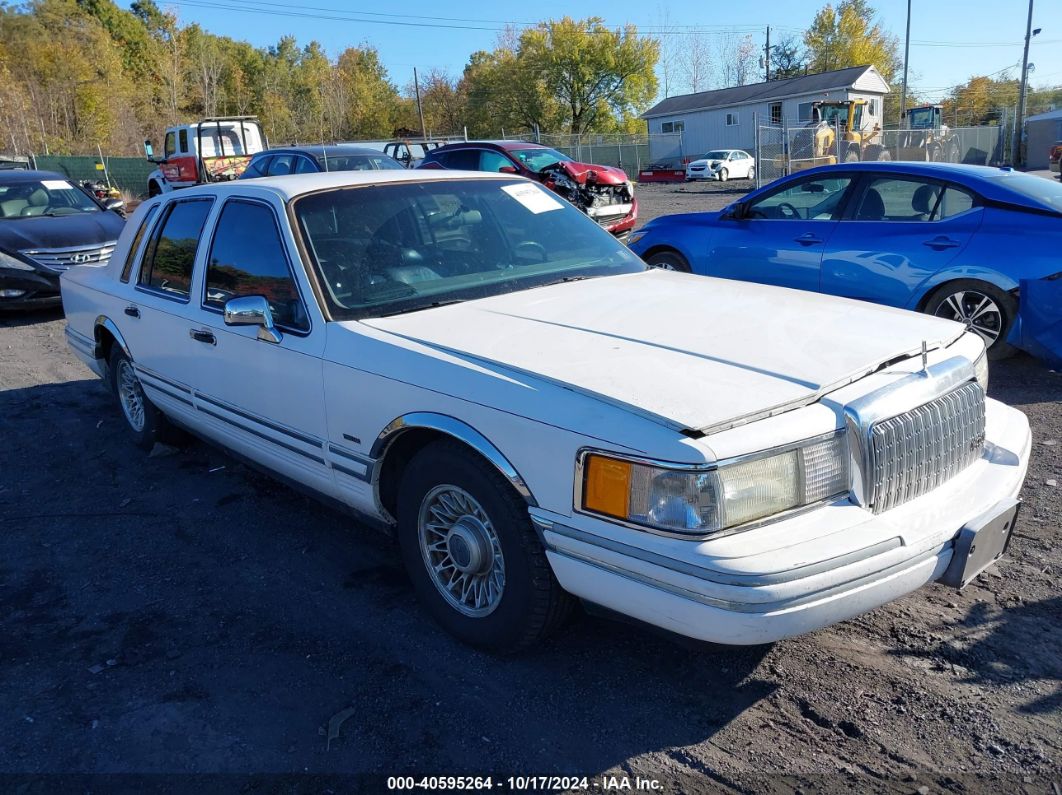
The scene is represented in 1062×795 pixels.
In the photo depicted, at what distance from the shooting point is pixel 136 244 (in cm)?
525

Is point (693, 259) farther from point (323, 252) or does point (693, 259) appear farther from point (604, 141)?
point (604, 141)

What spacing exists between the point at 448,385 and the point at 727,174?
125ft

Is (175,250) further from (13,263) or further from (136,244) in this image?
(13,263)

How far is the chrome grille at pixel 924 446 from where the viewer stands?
2668 mm

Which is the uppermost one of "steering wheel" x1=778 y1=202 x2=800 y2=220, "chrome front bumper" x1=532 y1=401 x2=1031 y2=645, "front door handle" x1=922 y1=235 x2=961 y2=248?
"steering wheel" x1=778 y1=202 x2=800 y2=220

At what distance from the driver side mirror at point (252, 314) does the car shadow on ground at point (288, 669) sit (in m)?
1.12

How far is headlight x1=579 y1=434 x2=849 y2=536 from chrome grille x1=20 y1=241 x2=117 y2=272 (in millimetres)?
9201

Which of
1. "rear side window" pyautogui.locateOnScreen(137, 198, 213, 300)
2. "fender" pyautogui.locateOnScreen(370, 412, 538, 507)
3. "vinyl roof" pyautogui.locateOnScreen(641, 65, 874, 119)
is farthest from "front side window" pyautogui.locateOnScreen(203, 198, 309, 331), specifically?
"vinyl roof" pyautogui.locateOnScreen(641, 65, 874, 119)

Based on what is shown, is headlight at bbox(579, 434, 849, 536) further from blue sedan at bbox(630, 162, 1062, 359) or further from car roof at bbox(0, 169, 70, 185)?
car roof at bbox(0, 169, 70, 185)

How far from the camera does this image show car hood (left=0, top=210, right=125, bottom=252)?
10227 mm

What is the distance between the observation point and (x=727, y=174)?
38.6 meters

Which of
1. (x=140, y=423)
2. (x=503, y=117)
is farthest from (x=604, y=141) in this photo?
(x=140, y=423)

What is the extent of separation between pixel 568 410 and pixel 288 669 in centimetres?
151

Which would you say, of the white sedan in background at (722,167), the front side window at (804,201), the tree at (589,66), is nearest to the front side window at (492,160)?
the front side window at (804,201)
